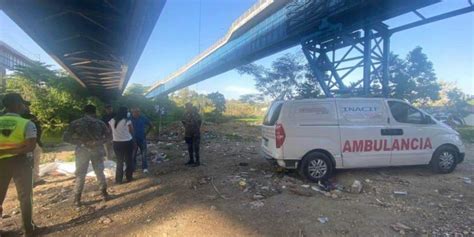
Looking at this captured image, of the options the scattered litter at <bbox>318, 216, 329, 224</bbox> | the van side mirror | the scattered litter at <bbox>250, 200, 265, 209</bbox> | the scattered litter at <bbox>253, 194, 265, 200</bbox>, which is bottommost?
the scattered litter at <bbox>318, 216, 329, 224</bbox>

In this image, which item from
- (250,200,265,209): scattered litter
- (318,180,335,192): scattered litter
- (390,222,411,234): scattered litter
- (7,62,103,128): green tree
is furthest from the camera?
(7,62,103,128): green tree

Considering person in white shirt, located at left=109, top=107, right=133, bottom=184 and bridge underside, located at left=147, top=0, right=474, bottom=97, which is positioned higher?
bridge underside, located at left=147, top=0, right=474, bottom=97

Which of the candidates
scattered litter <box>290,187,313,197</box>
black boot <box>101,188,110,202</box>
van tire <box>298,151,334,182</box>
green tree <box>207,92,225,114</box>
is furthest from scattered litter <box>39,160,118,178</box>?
green tree <box>207,92,225,114</box>

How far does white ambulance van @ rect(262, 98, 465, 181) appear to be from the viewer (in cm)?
607

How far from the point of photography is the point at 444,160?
21.8 feet

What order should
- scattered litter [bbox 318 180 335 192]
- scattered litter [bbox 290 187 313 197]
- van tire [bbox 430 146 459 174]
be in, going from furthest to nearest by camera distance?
1. van tire [bbox 430 146 459 174]
2. scattered litter [bbox 318 180 335 192]
3. scattered litter [bbox 290 187 313 197]

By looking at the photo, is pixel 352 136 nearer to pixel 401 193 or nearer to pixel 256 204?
pixel 401 193

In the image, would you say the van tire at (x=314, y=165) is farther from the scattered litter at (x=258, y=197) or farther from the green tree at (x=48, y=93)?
the green tree at (x=48, y=93)

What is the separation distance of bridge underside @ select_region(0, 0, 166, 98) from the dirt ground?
3864 mm

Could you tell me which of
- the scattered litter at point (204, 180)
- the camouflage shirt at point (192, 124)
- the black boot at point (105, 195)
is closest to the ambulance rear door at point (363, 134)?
the scattered litter at point (204, 180)

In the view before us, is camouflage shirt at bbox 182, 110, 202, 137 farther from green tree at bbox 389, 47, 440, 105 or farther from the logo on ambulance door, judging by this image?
green tree at bbox 389, 47, 440, 105

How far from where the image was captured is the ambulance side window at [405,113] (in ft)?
21.3

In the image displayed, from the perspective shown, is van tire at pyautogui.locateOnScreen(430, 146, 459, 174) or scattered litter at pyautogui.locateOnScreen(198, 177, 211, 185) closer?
scattered litter at pyautogui.locateOnScreen(198, 177, 211, 185)

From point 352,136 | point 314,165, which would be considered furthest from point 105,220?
point 352,136
